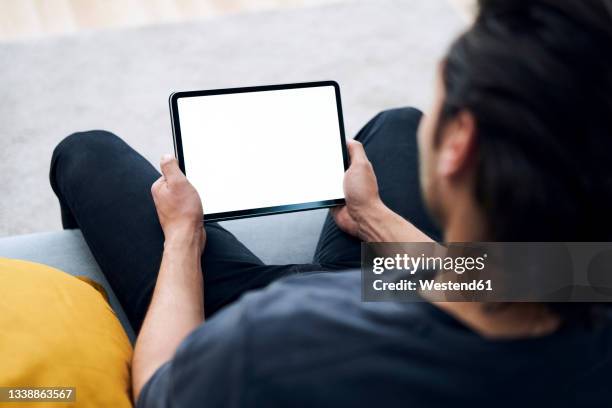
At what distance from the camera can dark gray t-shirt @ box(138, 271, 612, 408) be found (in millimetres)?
587

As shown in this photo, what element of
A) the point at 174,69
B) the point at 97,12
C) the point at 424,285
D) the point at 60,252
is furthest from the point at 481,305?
the point at 97,12

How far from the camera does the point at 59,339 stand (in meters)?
0.80

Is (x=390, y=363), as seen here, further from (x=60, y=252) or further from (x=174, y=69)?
(x=174, y=69)

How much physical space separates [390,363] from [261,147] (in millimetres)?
597

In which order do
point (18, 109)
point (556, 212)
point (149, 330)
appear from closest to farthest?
1. point (556, 212)
2. point (149, 330)
3. point (18, 109)

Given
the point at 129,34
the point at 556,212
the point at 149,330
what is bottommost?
the point at 149,330

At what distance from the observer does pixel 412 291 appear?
0.78 m

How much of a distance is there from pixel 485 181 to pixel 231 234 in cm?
61

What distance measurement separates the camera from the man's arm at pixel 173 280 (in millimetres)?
839

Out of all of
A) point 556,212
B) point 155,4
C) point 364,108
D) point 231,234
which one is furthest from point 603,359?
point 155,4

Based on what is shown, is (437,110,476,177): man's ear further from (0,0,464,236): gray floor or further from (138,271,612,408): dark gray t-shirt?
(0,0,464,236): gray floor

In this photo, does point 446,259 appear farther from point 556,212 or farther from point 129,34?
point 129,34

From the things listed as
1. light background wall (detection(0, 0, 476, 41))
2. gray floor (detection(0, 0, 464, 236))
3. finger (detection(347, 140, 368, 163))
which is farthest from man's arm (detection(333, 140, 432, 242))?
light background wall (detection(0, 0, 476, 41))

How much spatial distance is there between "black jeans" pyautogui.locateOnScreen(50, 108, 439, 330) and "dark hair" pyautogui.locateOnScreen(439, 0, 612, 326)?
0.49m
